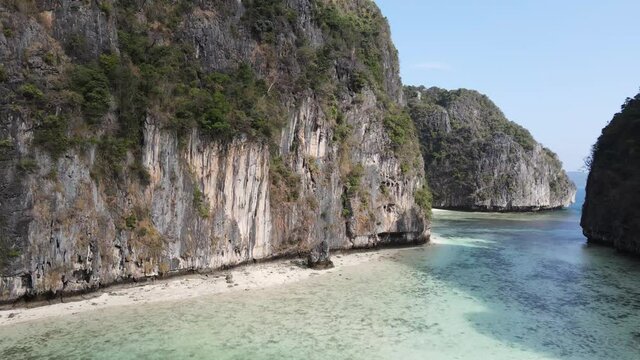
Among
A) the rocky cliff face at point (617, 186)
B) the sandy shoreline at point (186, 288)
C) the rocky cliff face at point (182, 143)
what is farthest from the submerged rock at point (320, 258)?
the rocky cliff face at point (617, 186)

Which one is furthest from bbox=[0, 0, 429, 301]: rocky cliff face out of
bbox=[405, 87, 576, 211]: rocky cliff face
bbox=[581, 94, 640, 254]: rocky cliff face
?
bbox=[405, 87, 576, 211]: rocky cliff face

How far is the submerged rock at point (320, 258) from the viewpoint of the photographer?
87.8 ft

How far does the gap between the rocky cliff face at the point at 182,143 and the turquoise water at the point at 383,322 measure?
11.7 ft

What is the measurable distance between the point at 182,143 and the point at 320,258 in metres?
9.87

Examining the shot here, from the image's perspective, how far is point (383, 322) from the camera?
59.0ft

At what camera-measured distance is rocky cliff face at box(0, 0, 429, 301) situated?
18.2 m

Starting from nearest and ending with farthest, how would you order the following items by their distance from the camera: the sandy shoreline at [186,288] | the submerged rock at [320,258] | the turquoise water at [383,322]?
the turquoise water at [383,322], the sandy shoreline at [186,288], the submerged rock at [320,258]

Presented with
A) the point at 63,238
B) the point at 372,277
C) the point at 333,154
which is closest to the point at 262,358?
the point at 63,238

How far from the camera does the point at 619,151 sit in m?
37.2

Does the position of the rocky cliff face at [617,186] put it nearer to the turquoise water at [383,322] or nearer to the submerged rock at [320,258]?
the turquoise water at [383,322]

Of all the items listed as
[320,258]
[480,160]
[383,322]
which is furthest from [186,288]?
[480,160]

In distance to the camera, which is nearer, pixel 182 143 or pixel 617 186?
pixel 182 143

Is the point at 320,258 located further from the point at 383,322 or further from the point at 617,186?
the point at 617,186

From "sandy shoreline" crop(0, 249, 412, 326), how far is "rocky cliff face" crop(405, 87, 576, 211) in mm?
47551
